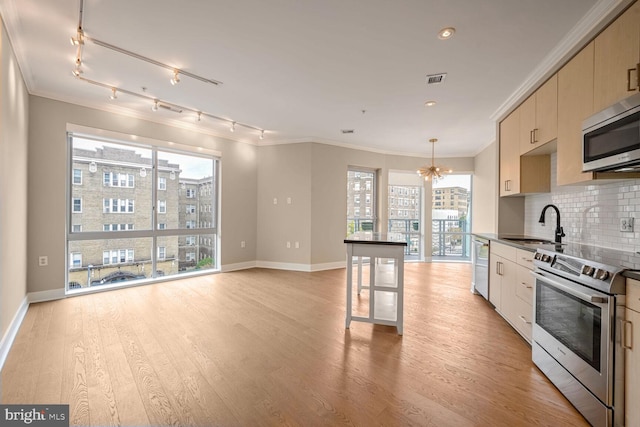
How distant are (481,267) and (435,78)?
105 inches

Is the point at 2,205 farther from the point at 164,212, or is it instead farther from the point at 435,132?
the point at 435,132

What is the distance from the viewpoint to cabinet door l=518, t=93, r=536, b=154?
3115 mm

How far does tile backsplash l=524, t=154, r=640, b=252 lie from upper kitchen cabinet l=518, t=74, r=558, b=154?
487 mm

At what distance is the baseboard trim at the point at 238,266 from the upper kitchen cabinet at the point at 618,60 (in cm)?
572

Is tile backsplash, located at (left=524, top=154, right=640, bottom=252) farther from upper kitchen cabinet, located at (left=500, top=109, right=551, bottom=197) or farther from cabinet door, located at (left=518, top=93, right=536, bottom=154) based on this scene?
cabinet door, located at (left=518, top=93, right=536, bottom=154)

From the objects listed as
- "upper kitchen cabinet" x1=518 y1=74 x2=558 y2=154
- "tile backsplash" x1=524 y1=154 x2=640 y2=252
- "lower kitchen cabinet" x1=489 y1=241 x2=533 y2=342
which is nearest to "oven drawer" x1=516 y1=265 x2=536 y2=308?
"lower kitchen cabinet" x1=489 y1=241 x2=533 y2=342

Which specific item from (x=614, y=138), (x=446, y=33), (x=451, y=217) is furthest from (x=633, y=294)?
(x=451, y=217)

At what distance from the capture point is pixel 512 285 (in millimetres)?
2975

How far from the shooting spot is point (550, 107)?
2.77 meters

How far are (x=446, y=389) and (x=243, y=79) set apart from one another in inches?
144

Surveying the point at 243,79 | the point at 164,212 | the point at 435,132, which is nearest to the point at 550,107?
the point at 435,132

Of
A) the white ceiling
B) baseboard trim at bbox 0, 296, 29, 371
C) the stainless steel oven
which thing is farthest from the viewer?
baseboard trim at bbox 0, 296, 29, 371

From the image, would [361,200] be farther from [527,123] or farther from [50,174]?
[50,174]

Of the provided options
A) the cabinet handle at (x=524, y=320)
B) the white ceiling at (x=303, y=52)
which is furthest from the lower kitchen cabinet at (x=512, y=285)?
the white ceiling at (x=303, y=52)
